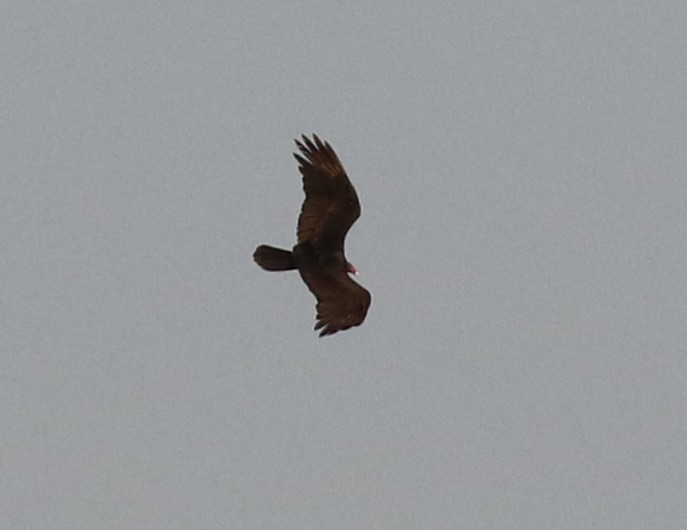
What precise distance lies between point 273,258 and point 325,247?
2.55 ft

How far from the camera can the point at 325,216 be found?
71.8 metres

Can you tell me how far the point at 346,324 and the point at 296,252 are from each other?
1507 millimetres

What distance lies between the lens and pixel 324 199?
71.7 metres

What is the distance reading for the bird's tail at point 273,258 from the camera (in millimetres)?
71812

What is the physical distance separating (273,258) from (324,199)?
115 cm

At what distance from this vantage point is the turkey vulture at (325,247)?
71250 mm

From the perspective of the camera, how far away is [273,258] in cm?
7188

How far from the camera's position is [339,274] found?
236 feet

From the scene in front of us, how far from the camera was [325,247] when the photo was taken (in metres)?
71.9

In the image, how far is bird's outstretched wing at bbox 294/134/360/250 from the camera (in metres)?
71.3

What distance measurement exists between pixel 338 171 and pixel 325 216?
0.84 m

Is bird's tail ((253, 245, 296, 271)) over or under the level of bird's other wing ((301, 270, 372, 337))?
over

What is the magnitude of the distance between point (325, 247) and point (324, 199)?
0.74m

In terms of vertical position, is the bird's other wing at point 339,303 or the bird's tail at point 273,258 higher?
the bird's tail at point 273,258
